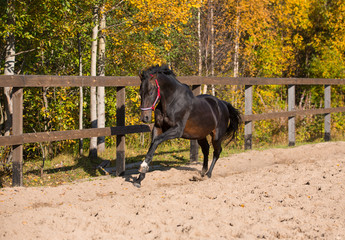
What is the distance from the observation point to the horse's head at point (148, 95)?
20.0 feet

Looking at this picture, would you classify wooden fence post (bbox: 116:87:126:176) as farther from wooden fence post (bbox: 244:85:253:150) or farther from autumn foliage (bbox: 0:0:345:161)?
wooden fence post (bbox: 244:85:253:150)

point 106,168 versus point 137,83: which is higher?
point 137,83

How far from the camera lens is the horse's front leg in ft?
21.1

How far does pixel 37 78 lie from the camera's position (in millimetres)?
6418

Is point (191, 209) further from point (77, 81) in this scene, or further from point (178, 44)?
point (178, 44)

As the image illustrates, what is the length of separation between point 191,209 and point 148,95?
212cm

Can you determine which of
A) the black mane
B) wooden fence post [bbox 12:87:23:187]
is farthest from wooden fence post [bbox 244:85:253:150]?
wooden fence post [bbox 12:87:23:187]

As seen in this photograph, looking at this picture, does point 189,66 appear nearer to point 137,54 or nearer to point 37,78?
point 137,54

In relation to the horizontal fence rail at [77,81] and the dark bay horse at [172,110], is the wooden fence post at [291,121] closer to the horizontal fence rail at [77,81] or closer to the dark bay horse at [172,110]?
the horizontal fence rail at [77,81]

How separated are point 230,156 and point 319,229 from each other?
18.1 ft

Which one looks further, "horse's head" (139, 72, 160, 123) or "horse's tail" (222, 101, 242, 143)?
"horse's tail" (222, 101, 242, 143)

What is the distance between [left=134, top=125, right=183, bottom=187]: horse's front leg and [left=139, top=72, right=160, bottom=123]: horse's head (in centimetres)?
55

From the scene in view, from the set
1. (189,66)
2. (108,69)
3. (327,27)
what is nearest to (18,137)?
(108,69)

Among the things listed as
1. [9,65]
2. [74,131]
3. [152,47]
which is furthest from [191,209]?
[152,47]
